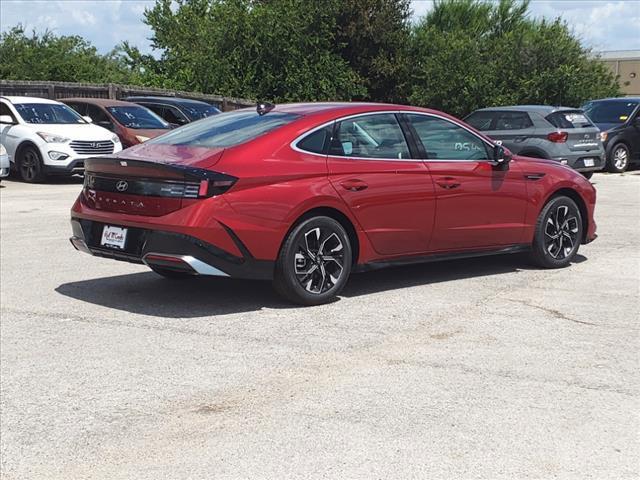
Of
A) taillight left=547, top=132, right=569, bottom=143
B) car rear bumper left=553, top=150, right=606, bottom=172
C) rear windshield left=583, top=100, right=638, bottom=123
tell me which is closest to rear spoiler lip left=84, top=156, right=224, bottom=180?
car rear bumper left=553, top=150, right=606, bottom=172

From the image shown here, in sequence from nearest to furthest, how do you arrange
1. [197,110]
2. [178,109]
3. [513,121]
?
[513,121] < [178,109] < [197,110]

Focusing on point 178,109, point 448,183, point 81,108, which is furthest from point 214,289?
point 178,109

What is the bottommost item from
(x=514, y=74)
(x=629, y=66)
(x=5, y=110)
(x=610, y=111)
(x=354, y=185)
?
(x=354, y=185)

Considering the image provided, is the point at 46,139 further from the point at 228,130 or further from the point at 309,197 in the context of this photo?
the point at 309,197

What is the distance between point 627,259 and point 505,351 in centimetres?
408

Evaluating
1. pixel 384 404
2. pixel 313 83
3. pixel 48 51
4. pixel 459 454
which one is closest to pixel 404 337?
pixel 384 404

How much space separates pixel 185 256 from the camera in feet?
22.9

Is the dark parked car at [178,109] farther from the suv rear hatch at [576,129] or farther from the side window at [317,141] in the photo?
the side window at [317,141]

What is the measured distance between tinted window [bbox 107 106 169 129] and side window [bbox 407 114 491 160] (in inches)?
545

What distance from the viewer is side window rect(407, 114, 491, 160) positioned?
27.3 feet

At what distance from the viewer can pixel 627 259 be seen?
32.2 ft

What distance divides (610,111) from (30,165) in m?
13.5

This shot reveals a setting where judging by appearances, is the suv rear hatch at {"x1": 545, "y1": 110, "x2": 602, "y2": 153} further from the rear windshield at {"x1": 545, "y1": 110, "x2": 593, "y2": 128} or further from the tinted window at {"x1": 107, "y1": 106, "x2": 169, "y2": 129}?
the tinted window at {"x1": 107, "y1": 106, "x2": 169, "y2": 129}

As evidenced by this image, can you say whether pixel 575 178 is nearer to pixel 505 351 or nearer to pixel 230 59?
pixel 505 351
